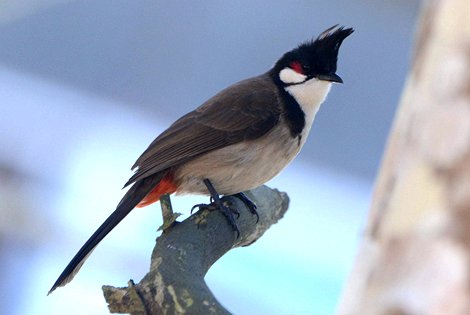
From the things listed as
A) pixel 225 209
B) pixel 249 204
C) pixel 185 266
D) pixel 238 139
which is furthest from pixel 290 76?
pixel 185 266

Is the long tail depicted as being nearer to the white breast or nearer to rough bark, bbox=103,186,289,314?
the white breast

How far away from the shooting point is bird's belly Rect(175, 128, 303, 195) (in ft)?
7.40

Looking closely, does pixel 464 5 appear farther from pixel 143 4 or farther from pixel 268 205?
pixel 143 4

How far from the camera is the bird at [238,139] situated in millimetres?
2227

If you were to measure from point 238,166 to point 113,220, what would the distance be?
37cm

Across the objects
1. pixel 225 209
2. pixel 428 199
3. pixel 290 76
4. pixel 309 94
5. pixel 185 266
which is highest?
pixel 290 76

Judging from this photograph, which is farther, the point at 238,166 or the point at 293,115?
the point at 293,115

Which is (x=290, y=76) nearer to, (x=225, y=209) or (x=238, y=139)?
(x=238, y=139)

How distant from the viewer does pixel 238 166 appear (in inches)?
88.7

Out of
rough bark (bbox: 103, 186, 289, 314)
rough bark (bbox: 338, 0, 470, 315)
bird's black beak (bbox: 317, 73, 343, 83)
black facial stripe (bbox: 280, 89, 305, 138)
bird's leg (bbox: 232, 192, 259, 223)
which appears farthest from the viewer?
bird's black beak (bbox: 317, 73, 343, 83)

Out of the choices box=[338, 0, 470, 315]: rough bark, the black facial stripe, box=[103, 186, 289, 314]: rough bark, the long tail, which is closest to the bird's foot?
box=[103, 186, 289, 314]: rough bark

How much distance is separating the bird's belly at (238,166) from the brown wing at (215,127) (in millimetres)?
22

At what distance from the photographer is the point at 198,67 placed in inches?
171

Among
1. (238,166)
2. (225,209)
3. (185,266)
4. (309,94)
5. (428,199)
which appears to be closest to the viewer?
(428,199)
